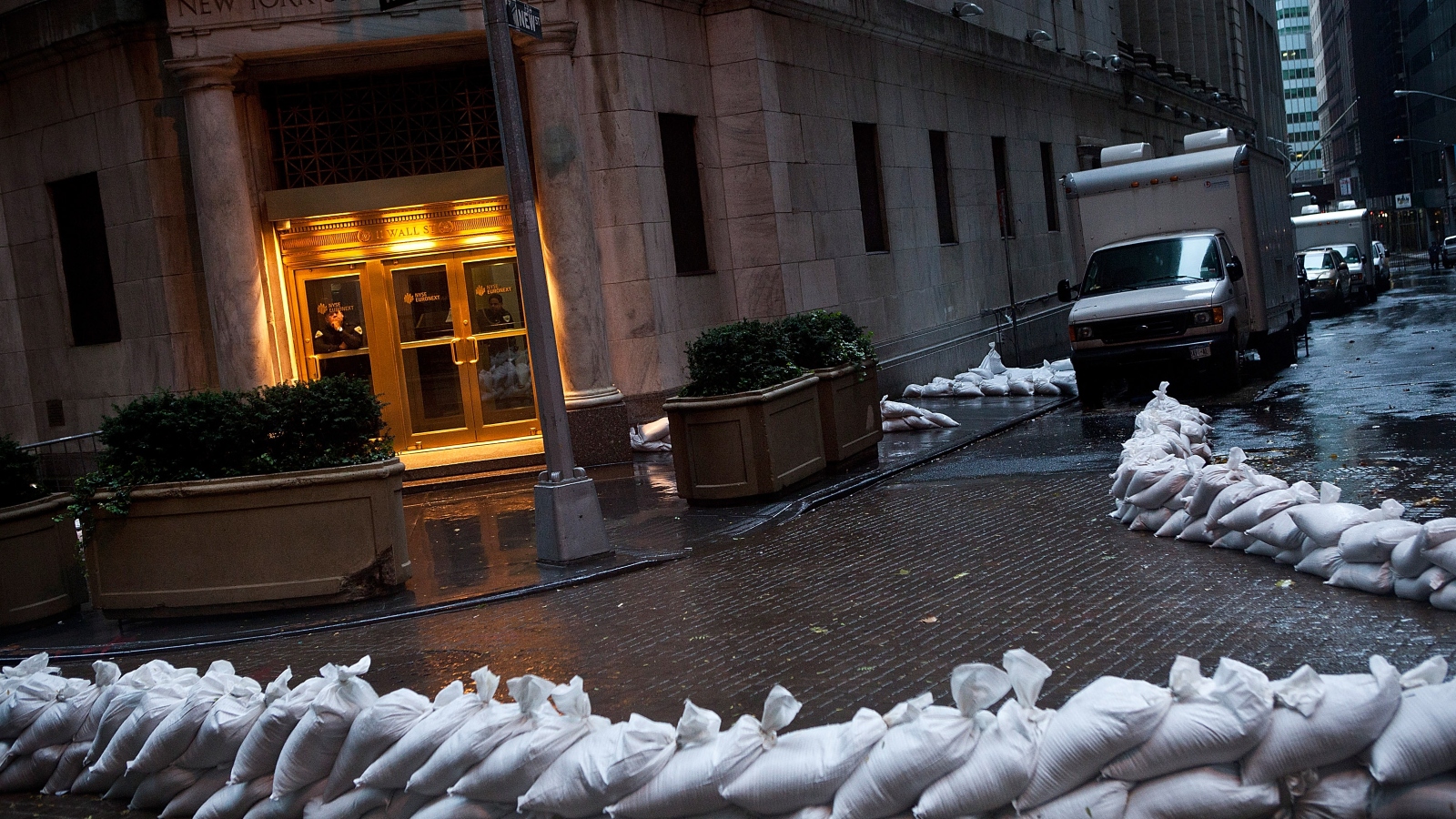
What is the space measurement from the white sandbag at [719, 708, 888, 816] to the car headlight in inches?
555

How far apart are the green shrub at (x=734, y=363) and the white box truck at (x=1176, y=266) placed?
6446 mm

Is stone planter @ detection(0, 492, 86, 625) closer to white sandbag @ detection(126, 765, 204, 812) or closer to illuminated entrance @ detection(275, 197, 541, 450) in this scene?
white sandbag @ detection(126, 765, 204, 812)

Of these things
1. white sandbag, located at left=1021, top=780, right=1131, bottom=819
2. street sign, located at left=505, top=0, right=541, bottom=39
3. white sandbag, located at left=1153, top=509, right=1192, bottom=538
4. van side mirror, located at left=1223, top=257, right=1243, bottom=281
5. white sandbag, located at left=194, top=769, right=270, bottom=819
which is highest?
street sign, located at left=505, top=0, right=541, bottom=39

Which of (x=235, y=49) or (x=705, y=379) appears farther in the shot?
(x=235, y=49)

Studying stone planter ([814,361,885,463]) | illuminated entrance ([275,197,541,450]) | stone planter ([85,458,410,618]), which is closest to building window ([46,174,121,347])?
illuminated entrance ([275,197,541,450])

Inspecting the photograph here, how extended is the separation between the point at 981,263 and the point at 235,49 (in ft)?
49.1

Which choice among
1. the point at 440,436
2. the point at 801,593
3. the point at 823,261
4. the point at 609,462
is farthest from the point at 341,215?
the point at 801,593

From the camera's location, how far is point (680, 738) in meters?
4.29

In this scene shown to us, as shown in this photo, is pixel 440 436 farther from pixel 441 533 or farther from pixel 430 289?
pixel 441 533

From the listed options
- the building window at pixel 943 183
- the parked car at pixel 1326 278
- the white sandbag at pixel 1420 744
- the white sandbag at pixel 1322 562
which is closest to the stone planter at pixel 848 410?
the white sandbag at pixel 1322 562

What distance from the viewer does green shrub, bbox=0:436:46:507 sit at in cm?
969

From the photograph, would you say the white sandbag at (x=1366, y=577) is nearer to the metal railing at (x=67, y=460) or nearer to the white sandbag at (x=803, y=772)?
the white sandbag at (x=803, y=772)

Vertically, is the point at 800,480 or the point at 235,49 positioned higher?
the point at 235,49

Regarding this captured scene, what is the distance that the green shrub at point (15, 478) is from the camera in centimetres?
969
